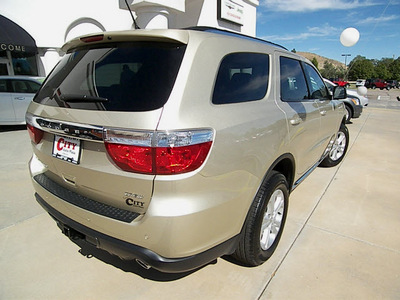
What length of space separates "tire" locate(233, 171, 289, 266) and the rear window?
110cm

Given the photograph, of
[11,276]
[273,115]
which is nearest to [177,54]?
[273,115]

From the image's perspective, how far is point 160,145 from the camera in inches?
55.4

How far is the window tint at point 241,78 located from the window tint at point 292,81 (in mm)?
317

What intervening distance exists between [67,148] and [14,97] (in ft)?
23.4

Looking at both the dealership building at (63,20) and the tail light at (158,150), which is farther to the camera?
the dealership building at (63,20)

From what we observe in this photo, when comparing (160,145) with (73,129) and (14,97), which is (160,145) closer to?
(73,129)

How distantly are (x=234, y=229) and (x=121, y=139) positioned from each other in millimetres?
964

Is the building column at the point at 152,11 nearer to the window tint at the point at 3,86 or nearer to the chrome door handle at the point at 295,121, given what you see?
the window tint at the point at 3,86

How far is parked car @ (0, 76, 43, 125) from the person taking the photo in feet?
23.8

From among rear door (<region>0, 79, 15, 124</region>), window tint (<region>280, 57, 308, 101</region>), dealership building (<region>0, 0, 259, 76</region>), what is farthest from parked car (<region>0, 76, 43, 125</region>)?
window tint (<region>280, 57, 308, 101</region>)

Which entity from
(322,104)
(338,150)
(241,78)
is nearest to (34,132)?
(241,78)

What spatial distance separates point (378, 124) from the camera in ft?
31.4

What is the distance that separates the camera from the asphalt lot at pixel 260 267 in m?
2.03

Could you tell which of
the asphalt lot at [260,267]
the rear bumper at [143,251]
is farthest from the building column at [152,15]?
the rear bumper at [143,251]
